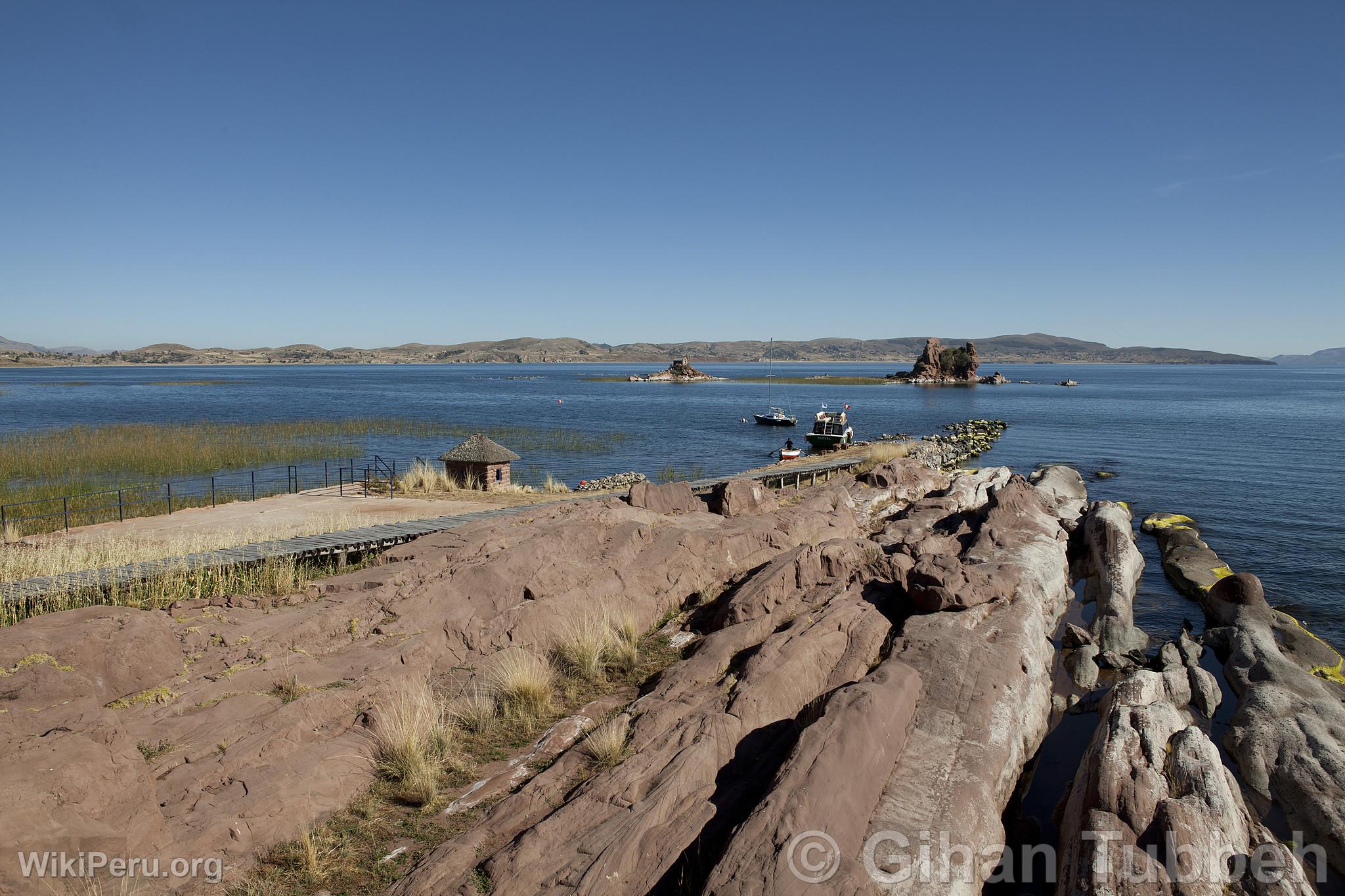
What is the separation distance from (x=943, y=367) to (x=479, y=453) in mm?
174833

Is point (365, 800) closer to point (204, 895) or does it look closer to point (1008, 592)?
point (204, 895)

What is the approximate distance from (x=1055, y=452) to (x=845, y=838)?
55507 millimetres

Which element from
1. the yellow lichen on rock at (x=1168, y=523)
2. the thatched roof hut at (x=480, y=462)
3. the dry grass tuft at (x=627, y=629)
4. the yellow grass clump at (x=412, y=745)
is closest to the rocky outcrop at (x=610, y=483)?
the thatched roof hut at (x=480, y=462)

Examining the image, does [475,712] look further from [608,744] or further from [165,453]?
[165,453]

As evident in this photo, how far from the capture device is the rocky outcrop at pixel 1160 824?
22.8 feet

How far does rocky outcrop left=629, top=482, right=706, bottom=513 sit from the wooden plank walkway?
319 centimetres

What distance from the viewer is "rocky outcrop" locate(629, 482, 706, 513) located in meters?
20.2

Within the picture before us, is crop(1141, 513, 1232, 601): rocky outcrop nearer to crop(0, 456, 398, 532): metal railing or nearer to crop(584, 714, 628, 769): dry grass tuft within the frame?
crop(584, 714, 628, 769): dry grass tuft

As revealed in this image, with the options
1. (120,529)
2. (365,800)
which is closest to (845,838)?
(365,800)

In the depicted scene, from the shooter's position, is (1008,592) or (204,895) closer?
(204,895)

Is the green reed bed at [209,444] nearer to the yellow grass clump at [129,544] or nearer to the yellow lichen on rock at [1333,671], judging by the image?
the yellow grass clump at [129,544]

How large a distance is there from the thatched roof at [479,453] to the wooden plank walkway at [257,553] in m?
5.32

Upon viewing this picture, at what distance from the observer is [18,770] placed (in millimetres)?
6129

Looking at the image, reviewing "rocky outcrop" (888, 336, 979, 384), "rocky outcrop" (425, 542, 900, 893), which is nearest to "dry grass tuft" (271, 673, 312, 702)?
"rocky outcrop" (425, 542, 900, 893)
